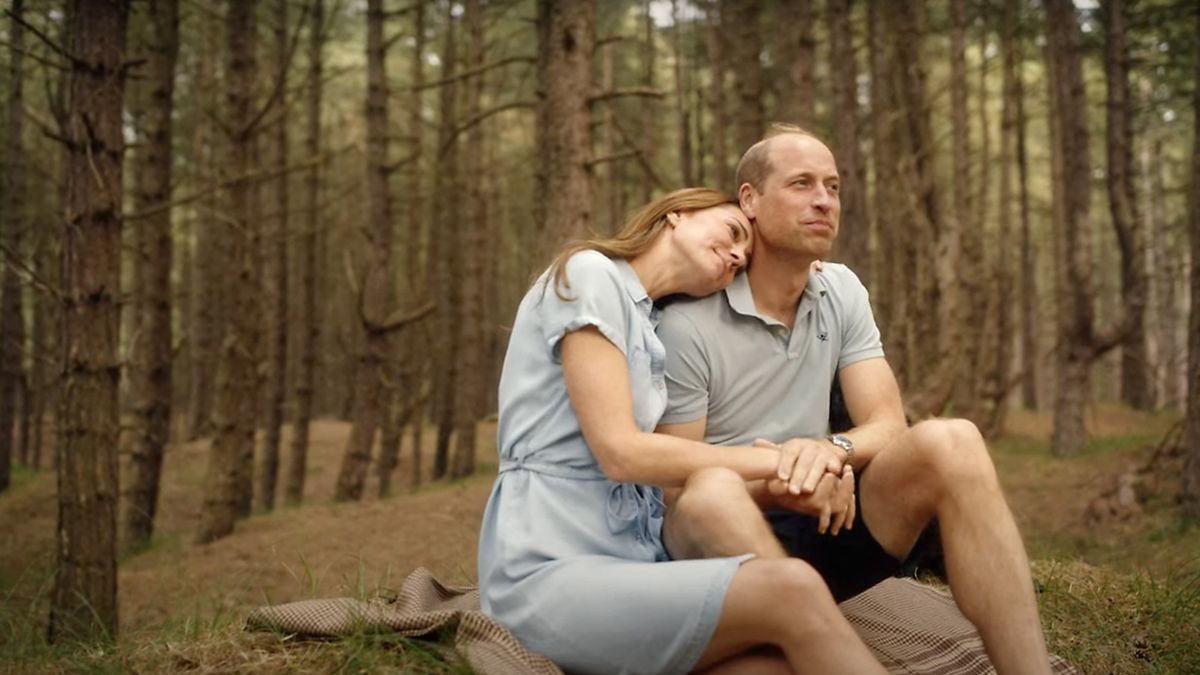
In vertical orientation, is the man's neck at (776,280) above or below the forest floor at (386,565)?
above

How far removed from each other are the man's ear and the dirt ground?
2.32m

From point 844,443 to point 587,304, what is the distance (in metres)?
0.98

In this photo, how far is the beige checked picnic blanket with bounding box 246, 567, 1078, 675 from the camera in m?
3.13

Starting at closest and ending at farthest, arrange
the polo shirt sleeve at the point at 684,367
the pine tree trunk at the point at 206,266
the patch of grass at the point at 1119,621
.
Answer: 1. the polo shirt sleeve at the point at 684,367
2. the patch of grass at the point at 1119,621
3. the pine tree trunk at the point at 206,266

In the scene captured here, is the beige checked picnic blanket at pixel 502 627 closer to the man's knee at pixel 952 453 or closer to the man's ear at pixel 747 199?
the man's knee at pixel 952 453

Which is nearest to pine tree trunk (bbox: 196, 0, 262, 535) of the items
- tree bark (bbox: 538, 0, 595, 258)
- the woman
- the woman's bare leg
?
tree bark (bbox: 538, 0, 595, 258)

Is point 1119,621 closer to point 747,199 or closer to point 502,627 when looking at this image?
point 747,199

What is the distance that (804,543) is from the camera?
375 centimetres

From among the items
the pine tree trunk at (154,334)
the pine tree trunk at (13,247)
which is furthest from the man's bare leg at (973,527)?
the pine tree trunk at (13,247)

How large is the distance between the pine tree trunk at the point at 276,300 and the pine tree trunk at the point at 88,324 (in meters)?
7.19

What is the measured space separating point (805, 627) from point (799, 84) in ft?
27.5

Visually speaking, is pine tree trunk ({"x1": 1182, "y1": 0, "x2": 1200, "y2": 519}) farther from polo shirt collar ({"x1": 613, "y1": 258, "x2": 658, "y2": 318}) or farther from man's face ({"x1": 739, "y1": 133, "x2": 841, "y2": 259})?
polo shirt collar ({"x1": 613, "y1": 258, "x2": 658, "y2": 318})

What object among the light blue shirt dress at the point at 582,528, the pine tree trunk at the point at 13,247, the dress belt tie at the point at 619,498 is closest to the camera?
the light blue shirt dress at the point at 582,528

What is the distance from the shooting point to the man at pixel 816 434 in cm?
317
